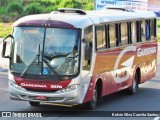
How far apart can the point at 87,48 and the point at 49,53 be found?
1.05 meters

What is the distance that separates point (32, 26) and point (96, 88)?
8.83ft

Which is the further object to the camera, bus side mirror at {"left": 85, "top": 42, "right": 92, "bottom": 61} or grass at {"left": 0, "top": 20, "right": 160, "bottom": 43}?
grass at {"left": 0, "top": 20, "right": 160, "bottom": 43}

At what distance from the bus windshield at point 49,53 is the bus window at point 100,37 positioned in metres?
1.50

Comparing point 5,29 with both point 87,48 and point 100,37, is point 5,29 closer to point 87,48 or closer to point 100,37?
point 100,37

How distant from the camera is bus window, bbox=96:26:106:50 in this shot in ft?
55.7

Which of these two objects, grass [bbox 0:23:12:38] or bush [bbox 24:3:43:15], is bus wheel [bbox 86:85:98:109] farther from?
bush [bbox 24:3:43:15]

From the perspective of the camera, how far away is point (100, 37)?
56.5 feet

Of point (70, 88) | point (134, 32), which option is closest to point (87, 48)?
point (70, 88)

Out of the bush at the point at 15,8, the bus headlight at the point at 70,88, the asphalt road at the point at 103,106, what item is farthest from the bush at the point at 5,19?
the bus headlight at the point at 70,88

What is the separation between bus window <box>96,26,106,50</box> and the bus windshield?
1503 millimetres

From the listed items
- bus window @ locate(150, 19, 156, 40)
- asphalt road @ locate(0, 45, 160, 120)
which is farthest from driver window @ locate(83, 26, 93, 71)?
bus window @ locate(150, 19, 156, 40)

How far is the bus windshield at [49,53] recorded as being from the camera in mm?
15438

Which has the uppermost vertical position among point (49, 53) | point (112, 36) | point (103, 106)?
point (49, 53)

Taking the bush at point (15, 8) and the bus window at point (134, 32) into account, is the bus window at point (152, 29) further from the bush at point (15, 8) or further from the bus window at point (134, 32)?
the bush at point (15, 8)
